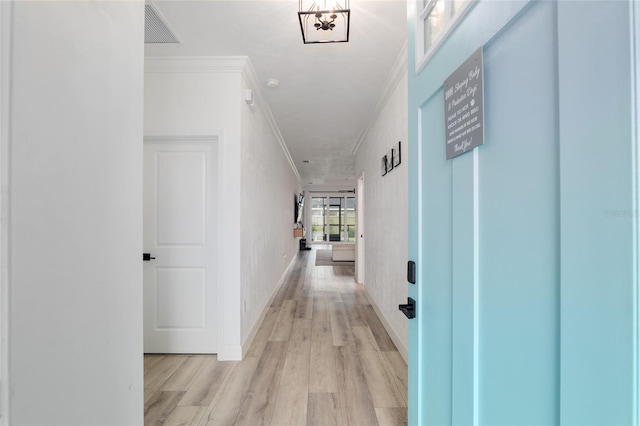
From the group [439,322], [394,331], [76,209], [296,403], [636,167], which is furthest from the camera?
[394,331]

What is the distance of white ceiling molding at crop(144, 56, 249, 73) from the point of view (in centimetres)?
247

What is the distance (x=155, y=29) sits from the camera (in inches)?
81.8

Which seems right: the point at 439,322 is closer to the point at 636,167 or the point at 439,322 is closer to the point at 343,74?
the point at 636,167

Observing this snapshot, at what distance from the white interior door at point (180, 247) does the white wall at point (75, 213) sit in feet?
5.13

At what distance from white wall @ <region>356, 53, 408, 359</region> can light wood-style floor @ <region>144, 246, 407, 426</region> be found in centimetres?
35

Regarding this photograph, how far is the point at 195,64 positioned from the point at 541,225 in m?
2.87

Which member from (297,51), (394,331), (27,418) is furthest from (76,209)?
(394,331)

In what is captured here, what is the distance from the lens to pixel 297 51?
2.33 m

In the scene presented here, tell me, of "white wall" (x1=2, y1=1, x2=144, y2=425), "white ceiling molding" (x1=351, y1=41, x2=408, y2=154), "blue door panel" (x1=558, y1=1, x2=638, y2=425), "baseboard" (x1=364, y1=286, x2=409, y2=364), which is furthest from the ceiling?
"baseboard" (x1=364, y1=286, x2=409, y2=364)

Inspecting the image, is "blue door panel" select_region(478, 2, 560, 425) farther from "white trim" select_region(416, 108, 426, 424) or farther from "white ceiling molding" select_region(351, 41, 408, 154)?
"white ceiling molding" select_region(351, 41, 408, 154)

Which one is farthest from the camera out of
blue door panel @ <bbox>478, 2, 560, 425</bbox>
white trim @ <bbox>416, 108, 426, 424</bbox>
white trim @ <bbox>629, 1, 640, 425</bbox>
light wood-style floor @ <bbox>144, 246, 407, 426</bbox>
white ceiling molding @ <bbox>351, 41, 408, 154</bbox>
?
white ceiling molding @ <bbox>351, 41, 408, 154</bbox>

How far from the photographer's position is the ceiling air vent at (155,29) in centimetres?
190

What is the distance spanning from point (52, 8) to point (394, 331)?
125 inches

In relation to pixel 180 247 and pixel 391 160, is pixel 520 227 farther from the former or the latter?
pixel 180 247
